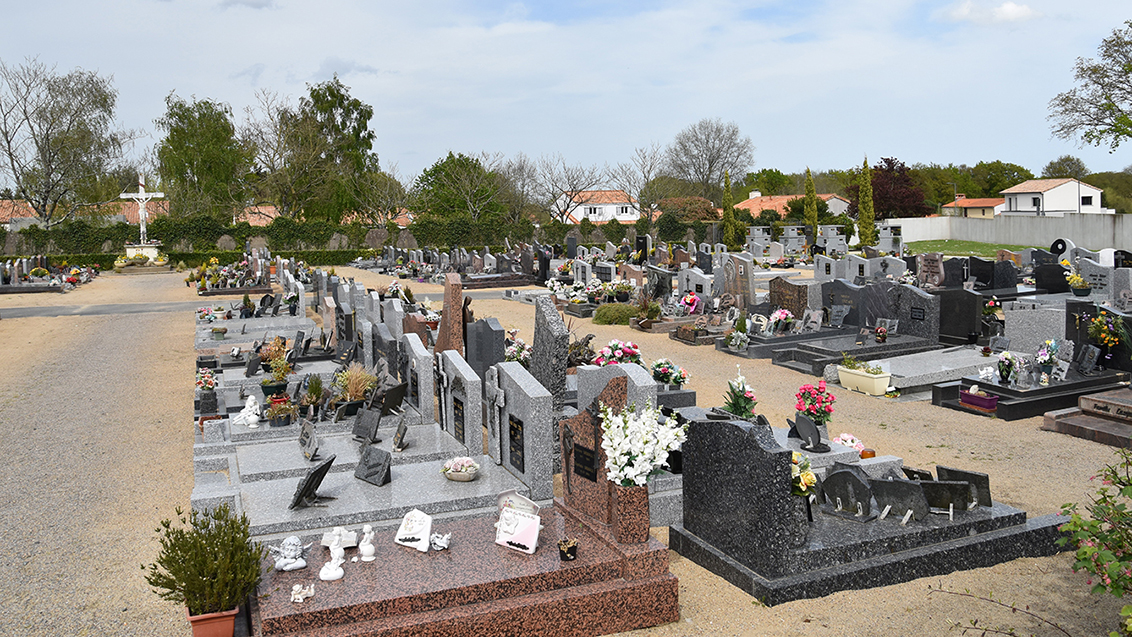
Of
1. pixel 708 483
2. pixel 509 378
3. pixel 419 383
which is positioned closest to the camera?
pixel 708 483

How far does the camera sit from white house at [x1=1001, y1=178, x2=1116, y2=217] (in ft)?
232

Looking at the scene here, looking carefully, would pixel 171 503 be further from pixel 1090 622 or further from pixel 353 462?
pixel 1090 622

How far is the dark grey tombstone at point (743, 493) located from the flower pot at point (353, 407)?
540 cm

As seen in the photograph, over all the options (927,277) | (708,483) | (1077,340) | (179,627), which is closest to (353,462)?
(179,627)

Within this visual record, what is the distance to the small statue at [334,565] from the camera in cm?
601

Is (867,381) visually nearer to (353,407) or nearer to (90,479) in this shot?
(353,407)

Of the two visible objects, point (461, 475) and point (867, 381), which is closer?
point (461, 475)

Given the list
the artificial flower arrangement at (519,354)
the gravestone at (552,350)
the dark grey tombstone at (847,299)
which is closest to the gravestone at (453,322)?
the artificial flower arrangement at (519,354)

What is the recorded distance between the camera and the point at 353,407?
11125 mm

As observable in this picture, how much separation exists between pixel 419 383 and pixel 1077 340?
10.1 metres

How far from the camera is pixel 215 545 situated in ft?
18.4

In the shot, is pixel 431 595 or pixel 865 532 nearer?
pixel 431 595

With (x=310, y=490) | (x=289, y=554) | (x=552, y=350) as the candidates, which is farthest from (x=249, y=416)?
(x=289, y=554)

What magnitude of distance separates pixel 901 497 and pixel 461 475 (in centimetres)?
392
